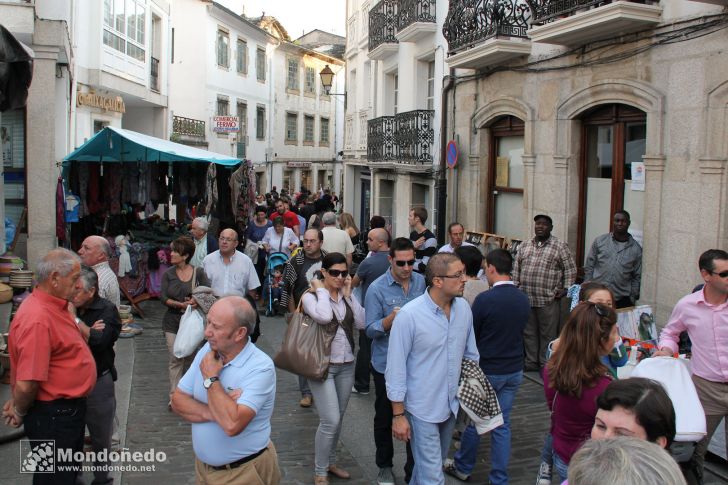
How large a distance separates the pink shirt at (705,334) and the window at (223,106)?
1155 inches

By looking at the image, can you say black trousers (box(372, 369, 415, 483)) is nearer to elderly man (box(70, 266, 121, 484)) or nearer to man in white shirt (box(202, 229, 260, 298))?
elderly man (box(70, 266, 121, 484))

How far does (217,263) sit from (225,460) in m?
4.24

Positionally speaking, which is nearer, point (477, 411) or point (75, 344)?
point (75, 344)

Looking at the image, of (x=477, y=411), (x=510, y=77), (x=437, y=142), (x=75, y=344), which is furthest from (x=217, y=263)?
(x=437, y=142)

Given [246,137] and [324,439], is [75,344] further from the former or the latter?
[246,137]

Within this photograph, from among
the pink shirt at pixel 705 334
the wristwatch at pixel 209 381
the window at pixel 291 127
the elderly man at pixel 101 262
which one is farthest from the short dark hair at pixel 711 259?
the window at pixel 291 127

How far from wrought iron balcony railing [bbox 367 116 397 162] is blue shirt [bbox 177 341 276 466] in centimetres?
1393

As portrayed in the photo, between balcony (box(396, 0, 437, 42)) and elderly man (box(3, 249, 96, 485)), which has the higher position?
balcony (box(396, 0, 437, 42))

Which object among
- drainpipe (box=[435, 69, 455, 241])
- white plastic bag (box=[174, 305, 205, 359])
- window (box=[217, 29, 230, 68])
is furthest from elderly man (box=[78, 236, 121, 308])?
window (box=[217, 29, 230, 68])

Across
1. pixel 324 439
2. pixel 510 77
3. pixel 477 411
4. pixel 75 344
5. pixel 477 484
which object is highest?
pixel 510 77

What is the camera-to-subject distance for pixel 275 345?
33.9 ft

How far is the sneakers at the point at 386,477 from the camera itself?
5.60 m

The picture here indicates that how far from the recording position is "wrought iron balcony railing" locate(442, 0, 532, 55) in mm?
Result: 11500

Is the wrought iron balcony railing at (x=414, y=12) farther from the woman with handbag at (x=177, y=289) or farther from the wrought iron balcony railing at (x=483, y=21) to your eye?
the woman with handbag at (x=177, y=289)
